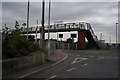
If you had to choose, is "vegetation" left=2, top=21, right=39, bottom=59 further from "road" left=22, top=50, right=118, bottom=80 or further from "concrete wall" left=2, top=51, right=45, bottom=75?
"road" left=22, top=50, right=118, bottom=80

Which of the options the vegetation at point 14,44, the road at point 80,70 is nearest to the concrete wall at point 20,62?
the vegetation at point 14,44

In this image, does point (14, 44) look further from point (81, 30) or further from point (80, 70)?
point (81, 30)

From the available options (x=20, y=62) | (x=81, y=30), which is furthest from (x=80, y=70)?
(x=81, y=30)

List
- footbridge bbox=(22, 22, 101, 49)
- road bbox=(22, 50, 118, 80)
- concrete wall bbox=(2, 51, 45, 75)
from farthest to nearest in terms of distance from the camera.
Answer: footbridge bbox=(22, 22, 101, 49) → road bbox=(22, 50, 118, 80) → concrete wall bbox=(2, 51, 45, 75)

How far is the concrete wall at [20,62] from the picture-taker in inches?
448

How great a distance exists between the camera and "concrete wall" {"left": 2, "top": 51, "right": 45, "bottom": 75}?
11375 millimetres

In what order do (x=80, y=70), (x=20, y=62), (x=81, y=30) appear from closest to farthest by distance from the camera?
(x=20, y=62), (x=80, y=70), (x=81, y=30)

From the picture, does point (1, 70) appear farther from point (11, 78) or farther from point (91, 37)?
point (91, 37)

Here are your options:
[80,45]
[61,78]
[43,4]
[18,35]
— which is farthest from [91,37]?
[61,78]

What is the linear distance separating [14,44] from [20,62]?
5.18 feet

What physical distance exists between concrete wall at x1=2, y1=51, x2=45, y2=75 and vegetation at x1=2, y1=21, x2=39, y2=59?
54 centimetres

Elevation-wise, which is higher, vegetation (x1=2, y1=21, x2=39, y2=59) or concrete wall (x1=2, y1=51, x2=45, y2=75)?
vegetation (x1=2, y1=21, x2=39, y2=59)

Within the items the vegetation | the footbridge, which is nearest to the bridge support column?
the footbridge

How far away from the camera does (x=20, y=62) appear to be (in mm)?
13109
